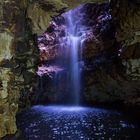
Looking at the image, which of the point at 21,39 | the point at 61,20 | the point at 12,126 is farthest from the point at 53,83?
the point at 12,126

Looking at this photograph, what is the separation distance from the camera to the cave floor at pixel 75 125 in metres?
11.8

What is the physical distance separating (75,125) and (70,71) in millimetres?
8408

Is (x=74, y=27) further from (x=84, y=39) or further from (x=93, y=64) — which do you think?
(x=93, y=64)

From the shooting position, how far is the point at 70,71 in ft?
70.5

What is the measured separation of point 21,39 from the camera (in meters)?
12.3

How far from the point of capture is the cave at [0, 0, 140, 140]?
35.3 ft

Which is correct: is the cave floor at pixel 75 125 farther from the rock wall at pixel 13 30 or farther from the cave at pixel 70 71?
the rock wall at pixel 13 30

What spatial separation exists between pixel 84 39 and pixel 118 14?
560 cm

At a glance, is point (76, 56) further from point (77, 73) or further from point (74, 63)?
point (77, 73)

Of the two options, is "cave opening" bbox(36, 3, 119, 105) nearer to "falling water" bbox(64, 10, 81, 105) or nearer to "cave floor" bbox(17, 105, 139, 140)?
"falling water" bbox(64, 10, 81, 105)

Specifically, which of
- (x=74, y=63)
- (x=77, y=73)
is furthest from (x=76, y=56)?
(x=77, y=73)

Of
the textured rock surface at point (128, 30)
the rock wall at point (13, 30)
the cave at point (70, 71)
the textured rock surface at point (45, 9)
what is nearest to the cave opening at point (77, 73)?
the cave at point (70, 71)

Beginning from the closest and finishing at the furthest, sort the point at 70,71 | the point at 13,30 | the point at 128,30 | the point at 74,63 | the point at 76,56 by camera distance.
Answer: the point at 13,30 < the point at 128,30 < the point at 70,71 < the point at 74,63 < the point at 76,56

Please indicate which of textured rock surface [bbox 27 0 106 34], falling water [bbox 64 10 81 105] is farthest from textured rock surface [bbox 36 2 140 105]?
textured rock surface [bbox 27 0 106 34]
